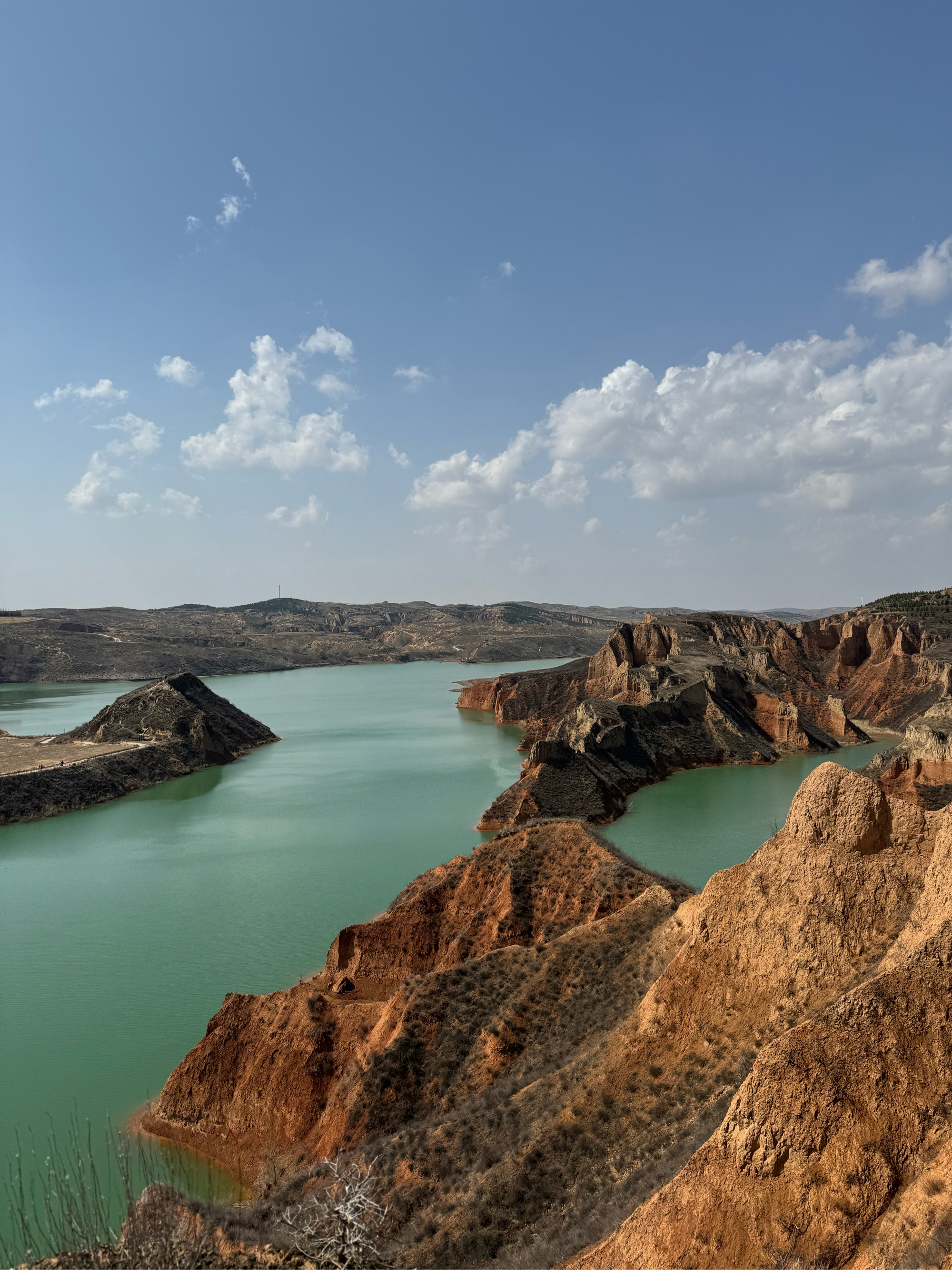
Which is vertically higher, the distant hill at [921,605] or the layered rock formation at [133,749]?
the distant hill at [921,605]

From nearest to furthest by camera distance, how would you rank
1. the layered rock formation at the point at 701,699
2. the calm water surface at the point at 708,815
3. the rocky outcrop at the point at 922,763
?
the calm water surface at the point at 708,815, the rocky outcrop at the point at 922,763, the layered rock formation at the point at 701,699

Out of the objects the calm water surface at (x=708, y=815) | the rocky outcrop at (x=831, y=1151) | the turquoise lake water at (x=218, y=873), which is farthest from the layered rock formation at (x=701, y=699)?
the rocky outcrop at (x=831, y=1151)

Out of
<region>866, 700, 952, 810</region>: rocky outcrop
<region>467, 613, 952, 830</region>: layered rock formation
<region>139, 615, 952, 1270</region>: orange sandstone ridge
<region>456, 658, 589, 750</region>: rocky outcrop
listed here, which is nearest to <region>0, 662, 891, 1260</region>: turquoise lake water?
<region>467, 613, 952, 830</region>: layered rock formation

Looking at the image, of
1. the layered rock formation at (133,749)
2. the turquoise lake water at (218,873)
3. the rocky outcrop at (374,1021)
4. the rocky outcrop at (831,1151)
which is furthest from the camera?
the layered rock formation at (133,749)

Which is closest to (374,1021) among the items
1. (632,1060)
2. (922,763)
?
(632,1060)

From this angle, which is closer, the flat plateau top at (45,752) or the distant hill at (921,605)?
the flat plateau top at (45,752)

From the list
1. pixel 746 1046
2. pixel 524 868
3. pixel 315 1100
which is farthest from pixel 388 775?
pixel 746 1046

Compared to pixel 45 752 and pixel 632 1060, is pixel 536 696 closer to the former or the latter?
pixel 45 752

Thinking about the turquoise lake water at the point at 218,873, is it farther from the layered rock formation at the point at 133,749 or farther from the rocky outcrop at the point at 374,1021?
the rocky outcrop at the point at 374,1021
